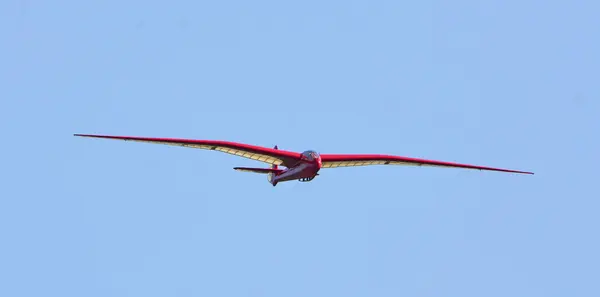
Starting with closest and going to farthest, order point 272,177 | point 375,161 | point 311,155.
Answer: point 311,155, point 272,177, point 375,161

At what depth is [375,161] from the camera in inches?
4023

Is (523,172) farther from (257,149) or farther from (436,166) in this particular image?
(257,149)

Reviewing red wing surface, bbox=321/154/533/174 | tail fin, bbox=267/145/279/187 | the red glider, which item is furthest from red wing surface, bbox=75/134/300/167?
red wing surface, bbox=321/154/533/174

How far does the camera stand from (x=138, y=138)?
93.0 meters

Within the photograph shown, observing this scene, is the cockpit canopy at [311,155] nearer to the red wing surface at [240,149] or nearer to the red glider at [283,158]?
the red glider at [283,158]

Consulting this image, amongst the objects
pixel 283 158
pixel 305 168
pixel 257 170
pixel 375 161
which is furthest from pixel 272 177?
pixel 375 161

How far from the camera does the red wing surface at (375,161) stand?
324 feet

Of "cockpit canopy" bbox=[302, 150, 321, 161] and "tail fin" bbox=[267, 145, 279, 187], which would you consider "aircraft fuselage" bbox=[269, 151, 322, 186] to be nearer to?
"cockpit canopy" bbox=[302, 150, 321, 161]

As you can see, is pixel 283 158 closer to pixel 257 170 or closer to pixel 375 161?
pixel 257 170

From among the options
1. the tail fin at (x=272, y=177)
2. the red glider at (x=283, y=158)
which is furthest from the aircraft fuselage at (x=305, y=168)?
the tail fin at (x=272, y=177)

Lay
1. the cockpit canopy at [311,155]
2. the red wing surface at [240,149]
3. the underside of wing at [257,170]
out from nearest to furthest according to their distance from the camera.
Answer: the cockpit canopy at [311,155], the red wing surface at [240,149], the underside of wing at [257,170]

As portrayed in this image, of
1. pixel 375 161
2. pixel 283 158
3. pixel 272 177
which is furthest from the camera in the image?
pixel 375 161

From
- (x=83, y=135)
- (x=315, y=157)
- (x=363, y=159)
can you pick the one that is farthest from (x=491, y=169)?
(x=83, y=135)

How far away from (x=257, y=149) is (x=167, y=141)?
22.7 ft
